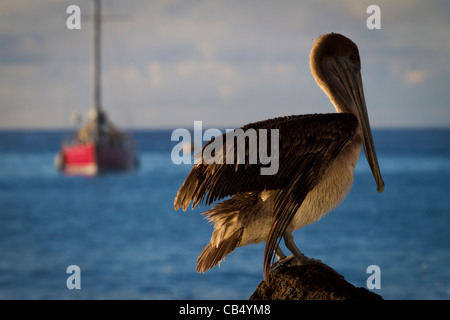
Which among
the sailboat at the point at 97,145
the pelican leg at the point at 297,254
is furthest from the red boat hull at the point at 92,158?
the pelican leg at the point at 297,254

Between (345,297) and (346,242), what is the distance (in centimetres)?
2262

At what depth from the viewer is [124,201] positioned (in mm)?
39125

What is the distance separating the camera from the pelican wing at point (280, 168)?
3283mm

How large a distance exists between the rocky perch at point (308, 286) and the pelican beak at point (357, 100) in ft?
1.99

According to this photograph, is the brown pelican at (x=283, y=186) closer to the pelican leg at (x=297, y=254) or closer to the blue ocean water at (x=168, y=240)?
the pelican leg at (x=297, y=254)

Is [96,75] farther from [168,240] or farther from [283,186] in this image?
[283,186]

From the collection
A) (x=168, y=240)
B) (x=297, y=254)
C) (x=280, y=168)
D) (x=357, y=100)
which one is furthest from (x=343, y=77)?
(x=168, y=240)

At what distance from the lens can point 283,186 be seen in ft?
10.8

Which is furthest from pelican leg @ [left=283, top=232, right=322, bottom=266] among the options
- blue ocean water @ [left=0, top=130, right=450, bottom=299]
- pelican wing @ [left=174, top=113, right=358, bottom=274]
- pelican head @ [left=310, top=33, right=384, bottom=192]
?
blue ocean water @ [left=0, top=130, right=450, bottom=299]

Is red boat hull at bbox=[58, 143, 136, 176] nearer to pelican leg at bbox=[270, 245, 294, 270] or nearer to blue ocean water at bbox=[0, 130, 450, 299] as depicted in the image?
blue ocean water at bbox=[0, 130, 450, 299]

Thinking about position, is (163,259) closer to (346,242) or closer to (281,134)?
(346,242)

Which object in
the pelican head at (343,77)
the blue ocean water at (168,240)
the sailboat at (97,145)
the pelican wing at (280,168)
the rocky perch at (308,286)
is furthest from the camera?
the sailboat at (97,145)
